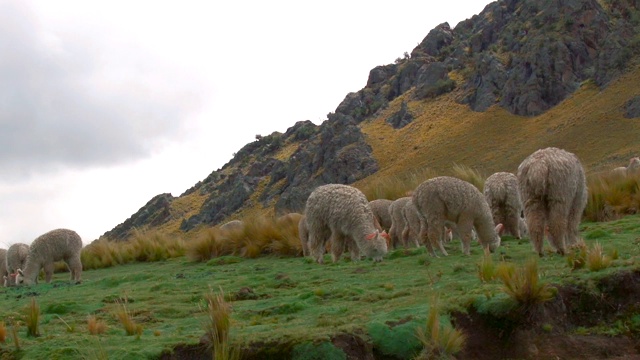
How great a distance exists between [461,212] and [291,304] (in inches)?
229

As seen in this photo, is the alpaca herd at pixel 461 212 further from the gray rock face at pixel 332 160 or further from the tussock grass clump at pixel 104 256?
the gray rock face at pixel 332 160

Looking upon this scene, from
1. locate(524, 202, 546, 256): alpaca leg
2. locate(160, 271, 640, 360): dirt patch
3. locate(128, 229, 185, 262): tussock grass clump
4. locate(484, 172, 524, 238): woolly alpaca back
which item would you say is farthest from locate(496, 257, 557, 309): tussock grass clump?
locate(128, 229, 185, 262): tussock grass clump

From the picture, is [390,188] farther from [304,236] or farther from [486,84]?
[486,84]

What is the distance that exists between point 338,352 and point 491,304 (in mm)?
1893

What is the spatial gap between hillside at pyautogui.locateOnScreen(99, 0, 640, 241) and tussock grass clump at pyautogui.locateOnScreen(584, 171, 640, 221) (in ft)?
180

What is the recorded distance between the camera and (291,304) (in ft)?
31.2

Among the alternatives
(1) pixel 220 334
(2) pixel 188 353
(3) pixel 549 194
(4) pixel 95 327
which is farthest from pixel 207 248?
Answer: (1) pixel 220 334

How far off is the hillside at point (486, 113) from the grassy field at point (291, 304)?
64.1m

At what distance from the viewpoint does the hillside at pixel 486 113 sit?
8900cm

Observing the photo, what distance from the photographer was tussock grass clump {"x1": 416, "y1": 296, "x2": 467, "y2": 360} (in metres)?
6.86

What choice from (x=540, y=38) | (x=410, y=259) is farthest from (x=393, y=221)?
(x=540, y=38)

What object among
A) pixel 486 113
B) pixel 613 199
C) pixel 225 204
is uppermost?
pixel 486 113

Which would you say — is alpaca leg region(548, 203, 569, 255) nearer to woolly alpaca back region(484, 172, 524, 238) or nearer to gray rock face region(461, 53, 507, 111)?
woolly alpaca back region(484, 172, 524, 238)

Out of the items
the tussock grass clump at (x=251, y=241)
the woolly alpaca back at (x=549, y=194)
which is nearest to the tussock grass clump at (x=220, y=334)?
the woolly alpaca back at (x=549, y=194)
